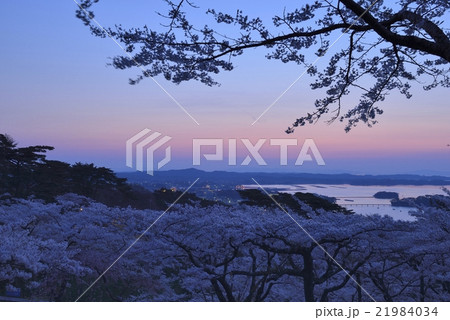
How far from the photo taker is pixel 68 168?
1961 centimetres

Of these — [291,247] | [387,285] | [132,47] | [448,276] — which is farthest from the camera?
[387,285]

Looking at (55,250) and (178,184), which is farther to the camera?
(178,184)

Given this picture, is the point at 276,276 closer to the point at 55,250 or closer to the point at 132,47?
the point at 55,250

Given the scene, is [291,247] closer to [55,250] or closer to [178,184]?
[55,250]

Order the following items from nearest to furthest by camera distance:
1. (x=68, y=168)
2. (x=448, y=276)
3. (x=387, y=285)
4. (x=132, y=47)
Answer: (x=132, y=47)
(x=448, y=276)
(x=387, y=285)
(x=68, y=168)

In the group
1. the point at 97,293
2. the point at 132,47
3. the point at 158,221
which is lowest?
the point at 97,293

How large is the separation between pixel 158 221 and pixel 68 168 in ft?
39.2

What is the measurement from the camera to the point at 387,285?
386 inches

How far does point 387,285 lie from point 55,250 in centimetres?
705

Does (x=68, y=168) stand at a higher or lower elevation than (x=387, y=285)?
higher

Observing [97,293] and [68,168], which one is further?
→ [68,168]

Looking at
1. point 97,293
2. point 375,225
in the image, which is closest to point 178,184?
point 97,293
